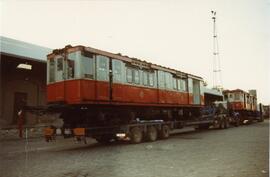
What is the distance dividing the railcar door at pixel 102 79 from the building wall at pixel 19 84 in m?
8.44

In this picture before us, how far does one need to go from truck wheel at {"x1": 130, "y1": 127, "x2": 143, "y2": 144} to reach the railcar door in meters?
2.09

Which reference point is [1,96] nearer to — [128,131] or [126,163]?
[128,131]

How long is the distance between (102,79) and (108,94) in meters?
0.70

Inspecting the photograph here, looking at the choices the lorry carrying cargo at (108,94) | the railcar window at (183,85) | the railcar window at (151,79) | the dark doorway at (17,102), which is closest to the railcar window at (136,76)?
the lorry carrying cargo at (108,94)

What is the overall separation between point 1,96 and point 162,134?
35.4 ft

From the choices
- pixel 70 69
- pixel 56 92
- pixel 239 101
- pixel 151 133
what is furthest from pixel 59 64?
pixel 239 101

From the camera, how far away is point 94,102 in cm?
1209

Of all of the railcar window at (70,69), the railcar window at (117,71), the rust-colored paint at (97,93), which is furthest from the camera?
the railcar window at (117,71)

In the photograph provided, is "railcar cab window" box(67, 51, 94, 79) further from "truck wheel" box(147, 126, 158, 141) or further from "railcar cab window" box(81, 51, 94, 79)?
"truck wheel" box(147, 126, 158, 141)

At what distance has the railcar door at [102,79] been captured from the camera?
40.6 feet

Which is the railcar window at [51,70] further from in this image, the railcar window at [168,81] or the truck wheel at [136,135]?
the railcar window at [168,81]

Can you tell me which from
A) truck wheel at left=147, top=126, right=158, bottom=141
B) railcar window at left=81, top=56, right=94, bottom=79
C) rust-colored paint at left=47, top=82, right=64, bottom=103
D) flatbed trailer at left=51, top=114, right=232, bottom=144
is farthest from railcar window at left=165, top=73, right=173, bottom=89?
rust-colored paint at left=47, top=82, right=64, bottom=103

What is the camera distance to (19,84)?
69.2 feet

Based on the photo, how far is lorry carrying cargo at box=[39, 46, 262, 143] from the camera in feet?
39.2
